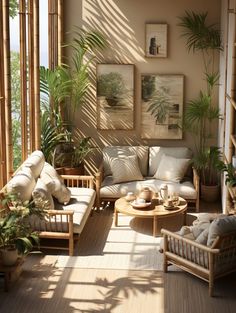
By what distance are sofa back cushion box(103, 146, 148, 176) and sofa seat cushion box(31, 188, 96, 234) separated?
1.01 metres

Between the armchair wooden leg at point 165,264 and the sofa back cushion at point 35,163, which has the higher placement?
the sofa back cushion at point 35,163

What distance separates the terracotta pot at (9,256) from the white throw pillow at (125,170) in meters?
3.01

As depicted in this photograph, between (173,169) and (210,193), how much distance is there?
766 mm

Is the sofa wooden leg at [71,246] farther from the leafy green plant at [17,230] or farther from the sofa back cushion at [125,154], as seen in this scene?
the sofa back cushion at [125,154]

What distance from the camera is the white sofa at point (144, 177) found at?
28.4 feet

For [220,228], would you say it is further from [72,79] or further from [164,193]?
[72,79]

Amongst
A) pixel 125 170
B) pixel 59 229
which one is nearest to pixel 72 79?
pixel 125 170

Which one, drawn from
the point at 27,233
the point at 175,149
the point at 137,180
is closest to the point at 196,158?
the point at 175,149

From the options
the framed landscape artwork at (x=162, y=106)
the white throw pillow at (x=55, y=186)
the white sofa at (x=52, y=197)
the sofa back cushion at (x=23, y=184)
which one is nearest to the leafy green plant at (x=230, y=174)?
the white sofa at (x=52, y=197)

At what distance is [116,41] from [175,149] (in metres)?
2.00

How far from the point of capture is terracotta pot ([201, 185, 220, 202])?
362 inches

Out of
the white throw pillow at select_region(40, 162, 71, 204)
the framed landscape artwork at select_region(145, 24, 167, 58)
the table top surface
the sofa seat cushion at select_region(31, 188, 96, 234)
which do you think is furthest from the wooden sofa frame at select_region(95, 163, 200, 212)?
the framed landscape artwork at select_region(145, 24, 167, 58)

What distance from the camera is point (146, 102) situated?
31.3 ft

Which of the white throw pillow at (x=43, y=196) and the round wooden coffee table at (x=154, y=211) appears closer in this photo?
the white throw pillow at (x=43, y=196)
